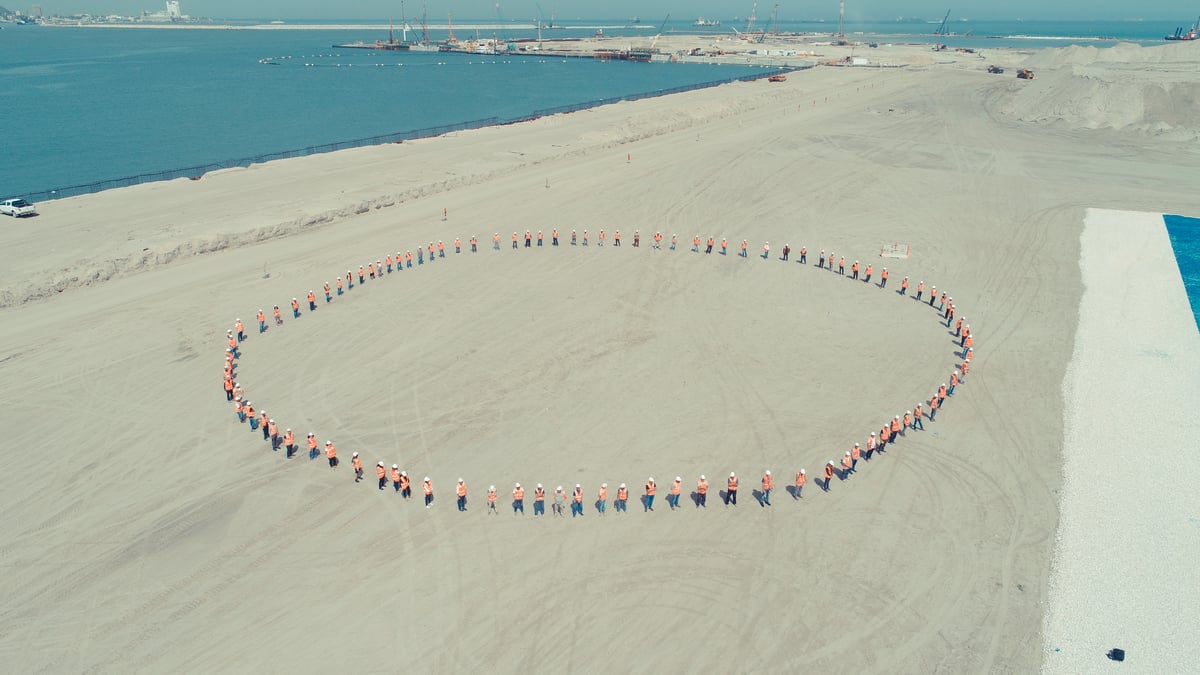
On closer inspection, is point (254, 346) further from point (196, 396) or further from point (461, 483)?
point (461, 483)

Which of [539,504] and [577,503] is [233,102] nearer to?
[539,504]

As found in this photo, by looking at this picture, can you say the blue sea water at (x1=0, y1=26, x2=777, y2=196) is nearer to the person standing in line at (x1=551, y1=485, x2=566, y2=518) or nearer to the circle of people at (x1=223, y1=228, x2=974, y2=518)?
the circle of people at (x1=223, y1=228, x2=974, y2=518)

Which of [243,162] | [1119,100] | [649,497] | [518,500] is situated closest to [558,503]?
[518,500]

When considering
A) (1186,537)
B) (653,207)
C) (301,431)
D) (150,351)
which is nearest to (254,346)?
(150,351)

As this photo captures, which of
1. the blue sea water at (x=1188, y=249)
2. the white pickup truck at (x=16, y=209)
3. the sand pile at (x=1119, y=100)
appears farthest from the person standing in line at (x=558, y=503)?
the sand pile at (x=1119, y=100)

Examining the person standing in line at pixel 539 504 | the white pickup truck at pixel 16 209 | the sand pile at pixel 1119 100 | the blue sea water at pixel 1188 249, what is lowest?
the person standing in line at pixel 539 504

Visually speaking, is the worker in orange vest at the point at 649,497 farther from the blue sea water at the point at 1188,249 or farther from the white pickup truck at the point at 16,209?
the white pickup truck at the point at 16,209
